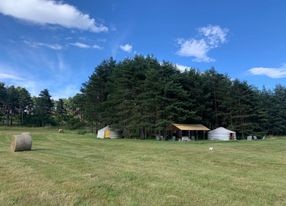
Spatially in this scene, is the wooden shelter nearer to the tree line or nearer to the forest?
the forest

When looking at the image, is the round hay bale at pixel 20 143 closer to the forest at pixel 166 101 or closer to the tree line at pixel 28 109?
the forest at pixel 166 101

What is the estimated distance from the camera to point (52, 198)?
21.9 feet

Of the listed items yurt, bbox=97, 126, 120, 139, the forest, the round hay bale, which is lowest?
the round hay bale

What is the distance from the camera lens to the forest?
4419cm

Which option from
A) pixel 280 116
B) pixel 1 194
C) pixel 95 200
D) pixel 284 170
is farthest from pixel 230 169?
pixel 280 116

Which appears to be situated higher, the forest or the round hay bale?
the forest

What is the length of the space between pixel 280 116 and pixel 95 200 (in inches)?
2579

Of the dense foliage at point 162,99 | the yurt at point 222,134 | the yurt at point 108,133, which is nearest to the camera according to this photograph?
the dense foliage at point 162,99

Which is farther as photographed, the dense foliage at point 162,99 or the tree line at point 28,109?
the tree line at point 28,109

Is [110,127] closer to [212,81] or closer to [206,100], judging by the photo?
[206,100]

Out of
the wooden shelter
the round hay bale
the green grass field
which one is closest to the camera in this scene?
the green grass field

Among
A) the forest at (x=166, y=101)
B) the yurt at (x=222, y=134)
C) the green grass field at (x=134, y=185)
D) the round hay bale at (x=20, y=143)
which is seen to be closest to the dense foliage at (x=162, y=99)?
the forest at (x=166, y=101)

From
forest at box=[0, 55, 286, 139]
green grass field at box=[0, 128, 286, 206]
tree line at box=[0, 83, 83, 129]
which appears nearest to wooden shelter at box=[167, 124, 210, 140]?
forest at box=[0, 55, 286, 139]

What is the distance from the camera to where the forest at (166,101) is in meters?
44.2
